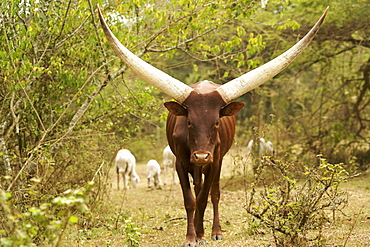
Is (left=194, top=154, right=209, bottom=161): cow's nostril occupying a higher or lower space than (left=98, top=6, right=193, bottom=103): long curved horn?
lower

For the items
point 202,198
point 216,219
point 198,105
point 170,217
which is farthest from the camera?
point 170,217

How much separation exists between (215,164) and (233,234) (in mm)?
1109

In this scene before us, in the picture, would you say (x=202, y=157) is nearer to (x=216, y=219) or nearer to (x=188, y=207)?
(x=188, y=207)

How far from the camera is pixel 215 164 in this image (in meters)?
5.41

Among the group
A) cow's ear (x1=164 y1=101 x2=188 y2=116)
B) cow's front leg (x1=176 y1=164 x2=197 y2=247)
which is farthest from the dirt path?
cow's ear (x1=164 y1=101 x2=188 y2=116)

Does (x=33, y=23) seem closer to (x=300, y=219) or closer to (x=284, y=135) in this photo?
(x=300, y=219)

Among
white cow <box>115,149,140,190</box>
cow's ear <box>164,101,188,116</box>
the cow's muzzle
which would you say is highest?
cow's ear <box>164,101,188,116</box>

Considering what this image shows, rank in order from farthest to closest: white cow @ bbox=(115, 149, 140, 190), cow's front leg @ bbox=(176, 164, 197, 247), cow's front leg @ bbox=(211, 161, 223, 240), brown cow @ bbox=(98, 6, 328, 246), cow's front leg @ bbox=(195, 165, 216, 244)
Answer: white cow @ bbox=(115, 149, 140, 190)
cow's front leg @ bbox=(211, 161, 223, 240)
cow's front leg @ bbox=(195, 165, 216, 244)
cow's front leg @ bbox=(176, 164, 197, 247)
brown cow @ bbox=(98, 6, 328, 246)

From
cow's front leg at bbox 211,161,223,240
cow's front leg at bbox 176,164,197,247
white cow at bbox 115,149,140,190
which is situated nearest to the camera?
cow's front leg at bbox 176,164,197,247

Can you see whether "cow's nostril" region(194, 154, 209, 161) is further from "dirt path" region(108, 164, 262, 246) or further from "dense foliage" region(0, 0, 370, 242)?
"dense foliage" region(0, 0, 370, 242)

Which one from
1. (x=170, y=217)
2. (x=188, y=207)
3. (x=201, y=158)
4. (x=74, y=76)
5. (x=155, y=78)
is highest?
(x=74, y=76)

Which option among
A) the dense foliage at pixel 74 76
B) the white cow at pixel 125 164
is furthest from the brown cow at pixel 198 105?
the white cow at pixel 125 164

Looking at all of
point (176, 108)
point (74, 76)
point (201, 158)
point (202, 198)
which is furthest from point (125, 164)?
point (201, 158)

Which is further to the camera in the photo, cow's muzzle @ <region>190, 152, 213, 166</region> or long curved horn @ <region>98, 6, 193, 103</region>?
long curved horn @ <region>98, 6, 193, 103</region>
